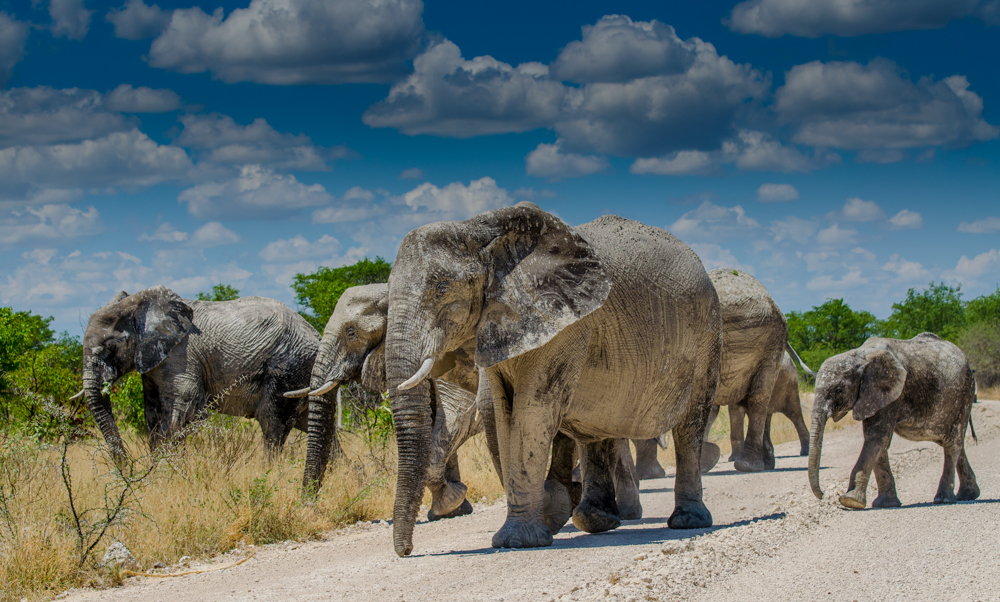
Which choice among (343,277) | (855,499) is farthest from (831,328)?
(855,499)

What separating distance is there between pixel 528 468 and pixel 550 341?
0.91 meters

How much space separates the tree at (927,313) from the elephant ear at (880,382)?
145 ft

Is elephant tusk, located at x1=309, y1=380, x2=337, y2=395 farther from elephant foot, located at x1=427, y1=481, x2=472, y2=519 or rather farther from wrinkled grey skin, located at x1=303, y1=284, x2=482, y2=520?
elephant foot, located at x1=427, y1=481, x2=472, y2=519

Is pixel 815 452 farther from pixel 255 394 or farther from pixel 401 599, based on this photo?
pixel 255 394

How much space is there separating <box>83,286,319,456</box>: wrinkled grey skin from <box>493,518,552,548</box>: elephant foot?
5.88 meters

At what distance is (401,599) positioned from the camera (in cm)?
562

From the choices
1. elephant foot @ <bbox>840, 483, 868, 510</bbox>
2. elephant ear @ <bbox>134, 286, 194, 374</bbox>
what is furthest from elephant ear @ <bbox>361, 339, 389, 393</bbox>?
elephant foot @ <bbox>840, 483, 868, 510</bbox>

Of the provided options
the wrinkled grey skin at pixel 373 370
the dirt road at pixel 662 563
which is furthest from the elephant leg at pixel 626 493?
the wrinkled grey skin at pixel 373 370

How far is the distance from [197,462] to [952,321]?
50935mm

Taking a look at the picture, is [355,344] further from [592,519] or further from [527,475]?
[527,475]

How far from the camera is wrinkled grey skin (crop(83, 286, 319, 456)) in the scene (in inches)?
487

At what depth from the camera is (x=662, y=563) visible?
20.2 ft

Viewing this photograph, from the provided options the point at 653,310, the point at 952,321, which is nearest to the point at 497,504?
the point at 653,310

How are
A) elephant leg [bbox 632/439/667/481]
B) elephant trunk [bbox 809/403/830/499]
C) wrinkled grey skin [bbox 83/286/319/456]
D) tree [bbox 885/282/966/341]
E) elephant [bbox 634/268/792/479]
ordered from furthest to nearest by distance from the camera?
tree [bbox 885/282/966/341]
elephant leg [bbox 632/439/667/481]
elephant [bbox 634/268/792/479]
wrinkled grey skin [bbox 83/286/319/456]
elephant trunk [bbox 809/403/830/499]
